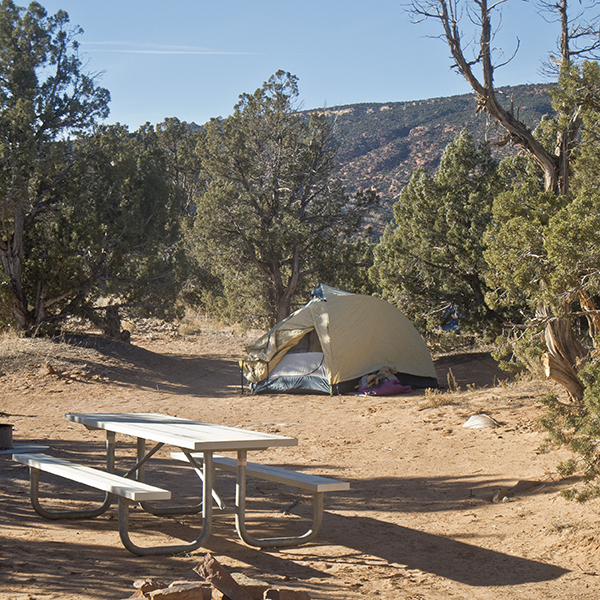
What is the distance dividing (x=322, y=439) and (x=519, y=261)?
12.8 feet

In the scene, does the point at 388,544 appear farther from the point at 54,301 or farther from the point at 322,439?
the point at 54,301

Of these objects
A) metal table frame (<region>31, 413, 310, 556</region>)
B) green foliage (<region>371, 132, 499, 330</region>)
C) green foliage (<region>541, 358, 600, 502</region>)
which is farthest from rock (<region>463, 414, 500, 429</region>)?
green foliage (<region>371, 132, 499, 330</region>)

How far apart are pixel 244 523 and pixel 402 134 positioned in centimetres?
6047

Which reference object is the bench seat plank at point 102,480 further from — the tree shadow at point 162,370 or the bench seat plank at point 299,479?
the tree shadow at point 162,370

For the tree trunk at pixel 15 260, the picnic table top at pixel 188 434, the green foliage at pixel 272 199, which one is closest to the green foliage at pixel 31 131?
the tree trunk at pixel 15 260

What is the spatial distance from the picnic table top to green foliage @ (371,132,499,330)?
365 inches

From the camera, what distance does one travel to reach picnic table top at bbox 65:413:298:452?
4016mm

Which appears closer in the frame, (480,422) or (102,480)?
(102,480)

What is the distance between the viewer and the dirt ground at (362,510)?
3764mm

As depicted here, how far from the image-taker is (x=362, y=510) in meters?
5.54

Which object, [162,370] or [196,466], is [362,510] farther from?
[162,370]

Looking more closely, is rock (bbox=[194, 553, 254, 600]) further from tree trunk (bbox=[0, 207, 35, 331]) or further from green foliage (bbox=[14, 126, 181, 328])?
tree trunk (bbox=[0, 207, 35, 331])

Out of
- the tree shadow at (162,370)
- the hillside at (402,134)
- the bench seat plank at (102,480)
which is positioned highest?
the hillside at (402,134)

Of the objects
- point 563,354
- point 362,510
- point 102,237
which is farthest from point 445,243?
point 362,510
